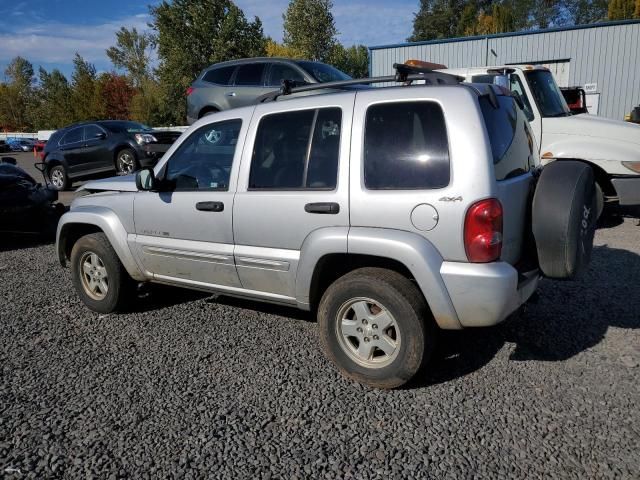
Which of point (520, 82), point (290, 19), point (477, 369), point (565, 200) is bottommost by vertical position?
point (477, 369)

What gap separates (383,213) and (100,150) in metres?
11.4

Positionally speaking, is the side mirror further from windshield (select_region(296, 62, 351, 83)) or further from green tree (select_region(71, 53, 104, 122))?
green tree (select_region(71, 53, 104, 122))

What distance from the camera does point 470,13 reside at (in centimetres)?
5697

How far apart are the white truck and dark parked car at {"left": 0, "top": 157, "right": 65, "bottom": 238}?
6908 millimetres

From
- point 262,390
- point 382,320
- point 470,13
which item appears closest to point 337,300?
point 382,320

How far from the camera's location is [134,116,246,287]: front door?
4.00 m

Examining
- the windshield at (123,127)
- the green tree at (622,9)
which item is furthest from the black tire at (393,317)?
the green tree at (622,9)

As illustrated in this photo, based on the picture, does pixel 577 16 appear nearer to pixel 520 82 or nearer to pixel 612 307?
pixel 520 82

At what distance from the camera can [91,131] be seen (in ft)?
43.6

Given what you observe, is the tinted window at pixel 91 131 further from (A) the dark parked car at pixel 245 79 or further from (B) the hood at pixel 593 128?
(B) the hood at pixel 593 128

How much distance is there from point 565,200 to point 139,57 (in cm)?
7668

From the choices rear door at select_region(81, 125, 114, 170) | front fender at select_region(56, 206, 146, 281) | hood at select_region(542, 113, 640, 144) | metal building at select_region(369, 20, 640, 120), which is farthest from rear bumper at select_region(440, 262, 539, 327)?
metal building at select_region(369, 20, 640, 120)

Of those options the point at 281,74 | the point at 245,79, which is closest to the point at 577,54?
the point at 281,74

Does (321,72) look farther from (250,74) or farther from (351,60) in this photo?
(351,60)
